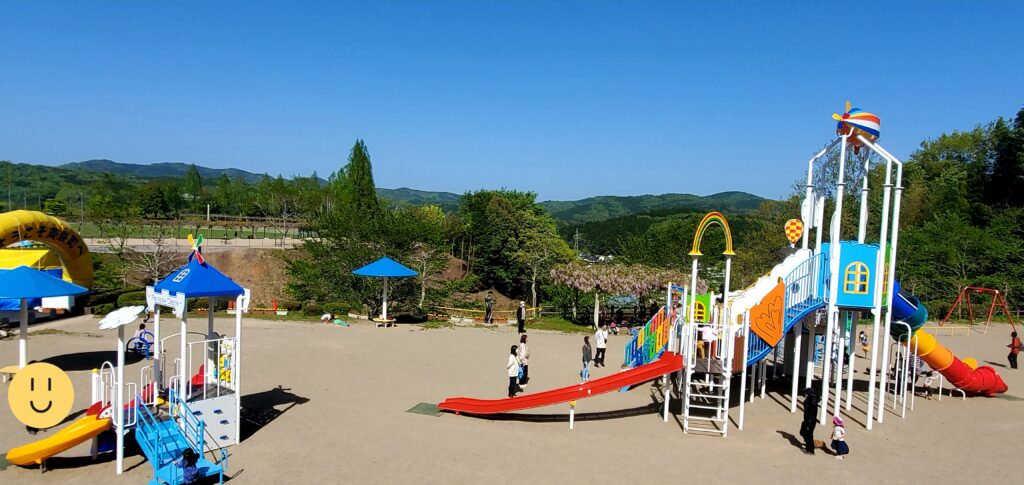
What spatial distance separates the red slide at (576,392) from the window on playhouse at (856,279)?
4.66 metres

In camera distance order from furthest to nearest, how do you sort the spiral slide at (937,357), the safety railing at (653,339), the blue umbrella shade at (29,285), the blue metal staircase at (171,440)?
the spiral slide at (937,357) → the safety railing at (653,339) → the blue umbrella shade at (29,285) → the blue metal staircase at (171,440)

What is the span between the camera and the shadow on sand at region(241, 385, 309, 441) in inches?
513

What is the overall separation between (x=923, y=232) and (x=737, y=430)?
1710 inches

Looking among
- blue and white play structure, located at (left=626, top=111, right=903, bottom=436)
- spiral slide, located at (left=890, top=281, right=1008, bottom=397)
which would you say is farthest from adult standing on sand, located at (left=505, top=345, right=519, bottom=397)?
spiral slide, located at (left=890, top=281, right=1008, bottom=397)

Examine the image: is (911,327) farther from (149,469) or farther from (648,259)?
(648,259)

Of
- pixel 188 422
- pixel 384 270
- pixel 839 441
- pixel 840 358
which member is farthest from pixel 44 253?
pixel 840 358

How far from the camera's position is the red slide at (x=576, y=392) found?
1333 cm

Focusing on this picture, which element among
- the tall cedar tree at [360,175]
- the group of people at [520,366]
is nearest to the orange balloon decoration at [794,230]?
the group of people at [520,366]

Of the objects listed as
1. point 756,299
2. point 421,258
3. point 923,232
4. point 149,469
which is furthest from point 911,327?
point 923,232

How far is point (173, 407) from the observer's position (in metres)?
11.4

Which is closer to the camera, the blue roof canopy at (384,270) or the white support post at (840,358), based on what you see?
the white support post at (840,358)

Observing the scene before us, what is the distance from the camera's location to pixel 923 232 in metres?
47.5

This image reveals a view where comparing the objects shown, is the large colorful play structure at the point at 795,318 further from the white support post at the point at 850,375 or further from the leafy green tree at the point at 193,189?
the leafy green tree at the point at 193,189

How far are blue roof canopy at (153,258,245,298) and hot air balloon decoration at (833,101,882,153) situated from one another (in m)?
14.3
